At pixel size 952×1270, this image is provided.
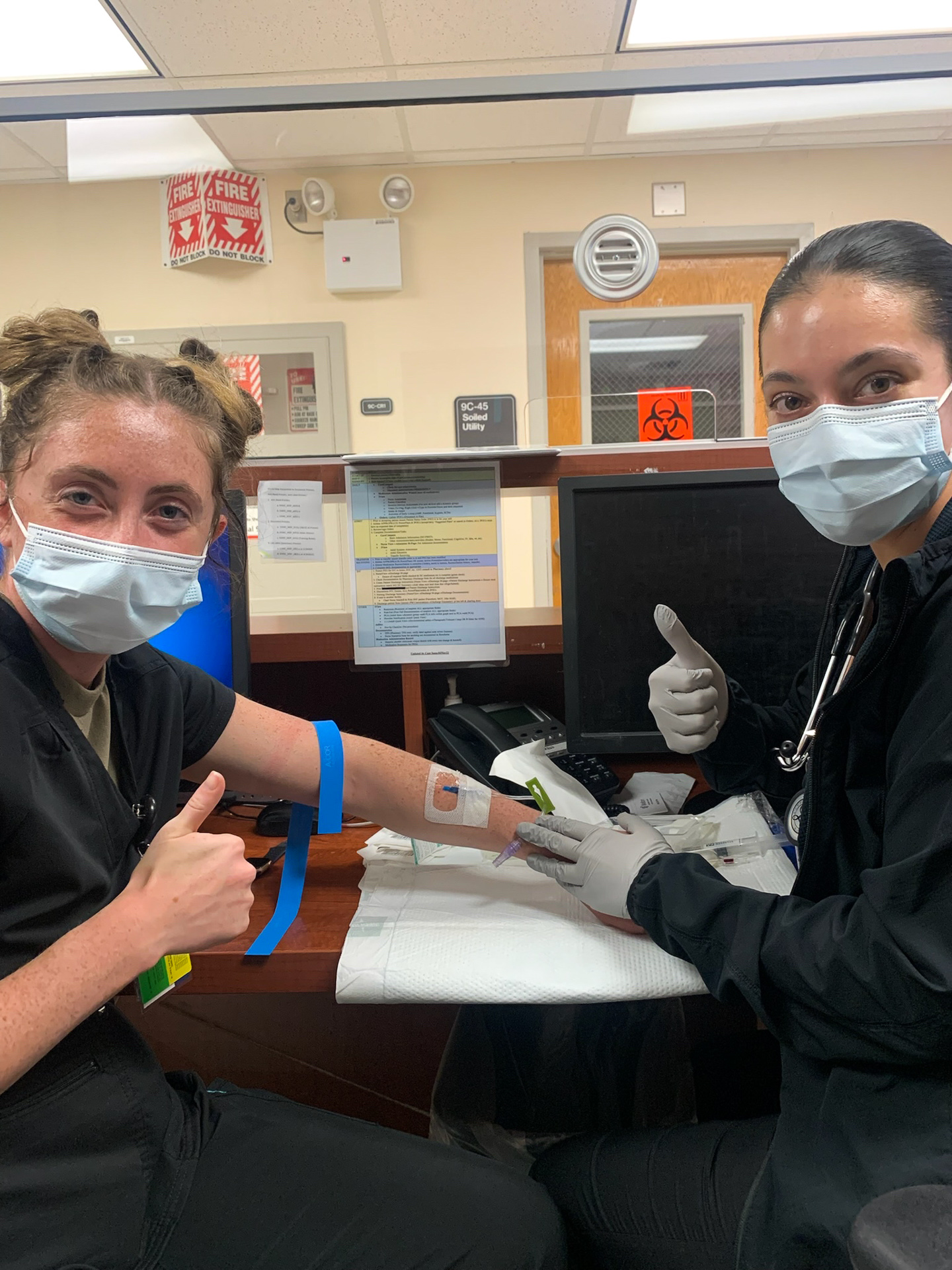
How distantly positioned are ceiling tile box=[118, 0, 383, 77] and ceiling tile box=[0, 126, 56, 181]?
1198 millimetres

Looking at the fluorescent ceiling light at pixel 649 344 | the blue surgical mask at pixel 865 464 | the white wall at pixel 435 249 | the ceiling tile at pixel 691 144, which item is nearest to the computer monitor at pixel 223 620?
the white wall at pixel 435 249

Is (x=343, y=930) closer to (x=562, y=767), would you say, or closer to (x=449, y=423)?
(x=562, y=767)

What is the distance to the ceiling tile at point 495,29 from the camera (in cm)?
225

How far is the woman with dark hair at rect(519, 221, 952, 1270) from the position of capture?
0.61m

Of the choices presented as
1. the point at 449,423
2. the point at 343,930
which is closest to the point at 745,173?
the point at 449,423

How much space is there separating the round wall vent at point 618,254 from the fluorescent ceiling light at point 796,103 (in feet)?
0.60

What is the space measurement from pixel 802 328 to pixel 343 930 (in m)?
0.78

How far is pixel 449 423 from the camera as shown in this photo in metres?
1.48

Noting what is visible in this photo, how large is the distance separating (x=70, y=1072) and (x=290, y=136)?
1.55 m

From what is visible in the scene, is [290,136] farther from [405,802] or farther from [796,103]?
[405,802]

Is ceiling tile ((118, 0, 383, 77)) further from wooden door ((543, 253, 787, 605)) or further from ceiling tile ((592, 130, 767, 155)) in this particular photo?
ceiling tile ((592, 130, 767, 155))

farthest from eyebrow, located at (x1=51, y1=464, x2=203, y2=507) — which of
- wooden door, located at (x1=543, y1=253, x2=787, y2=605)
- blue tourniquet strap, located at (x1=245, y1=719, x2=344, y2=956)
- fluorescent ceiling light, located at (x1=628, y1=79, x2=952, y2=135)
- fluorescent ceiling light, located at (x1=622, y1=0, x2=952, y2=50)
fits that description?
fluorescent ceiling light, located at (x1=622, y1=0, x2=952, y2=50)

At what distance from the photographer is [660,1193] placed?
827 millimetres

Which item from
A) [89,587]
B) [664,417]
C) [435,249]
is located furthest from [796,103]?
[435,249]
